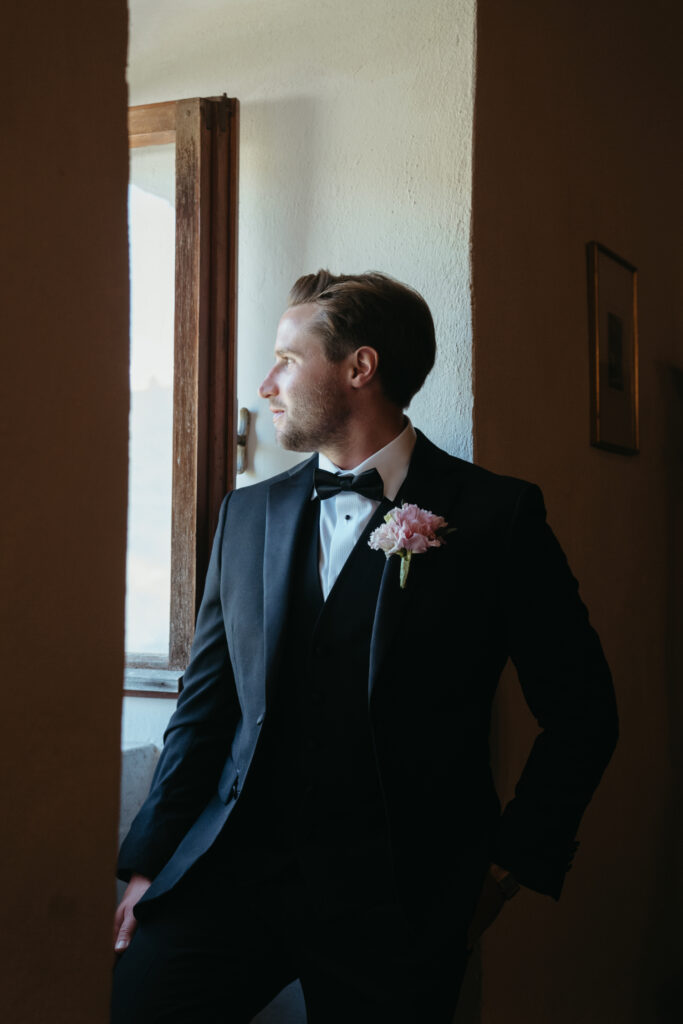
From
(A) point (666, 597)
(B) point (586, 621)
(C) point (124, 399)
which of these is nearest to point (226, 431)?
(B) point (586, 621)

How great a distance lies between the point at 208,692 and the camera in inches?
69.5

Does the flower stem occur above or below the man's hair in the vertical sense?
below

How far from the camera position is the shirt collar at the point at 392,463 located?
5.75ft

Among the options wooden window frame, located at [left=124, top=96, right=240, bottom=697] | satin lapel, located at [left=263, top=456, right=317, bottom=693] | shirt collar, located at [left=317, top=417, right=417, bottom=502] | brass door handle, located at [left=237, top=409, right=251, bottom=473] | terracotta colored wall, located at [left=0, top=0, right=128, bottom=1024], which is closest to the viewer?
terracotta colored wall, located at [left=0, top=0, right=128, bottom=1024]

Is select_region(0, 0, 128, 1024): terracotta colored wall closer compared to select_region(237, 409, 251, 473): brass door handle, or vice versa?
select_region(0, 0, 128, 1024): terracotta colored wall

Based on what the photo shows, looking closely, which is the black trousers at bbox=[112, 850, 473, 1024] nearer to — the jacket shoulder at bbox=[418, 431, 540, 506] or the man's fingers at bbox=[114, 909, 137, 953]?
the man's fingers at bbox=[114, 909, 137, 953]

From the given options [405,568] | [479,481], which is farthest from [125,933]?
[479,481]

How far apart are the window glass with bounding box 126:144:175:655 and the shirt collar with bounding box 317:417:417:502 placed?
0.76 metres

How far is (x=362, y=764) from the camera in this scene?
1540 millimetres

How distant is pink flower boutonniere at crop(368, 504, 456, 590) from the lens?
5.02 ft

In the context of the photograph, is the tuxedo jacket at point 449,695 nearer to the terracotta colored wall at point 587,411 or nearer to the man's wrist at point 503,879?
the man's wrist at point 503,879

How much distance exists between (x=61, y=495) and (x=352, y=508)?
891 mm

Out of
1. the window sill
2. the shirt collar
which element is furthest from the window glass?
the shirt collar

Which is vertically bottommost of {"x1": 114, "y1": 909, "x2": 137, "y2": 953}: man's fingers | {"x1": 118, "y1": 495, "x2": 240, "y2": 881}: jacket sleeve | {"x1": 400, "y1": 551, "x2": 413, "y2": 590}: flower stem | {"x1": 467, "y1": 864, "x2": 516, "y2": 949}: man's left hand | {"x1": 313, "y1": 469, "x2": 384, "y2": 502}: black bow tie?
{"x1": 114, "y1": 909, "x2": 137, "y2": 953}: man's fingers
